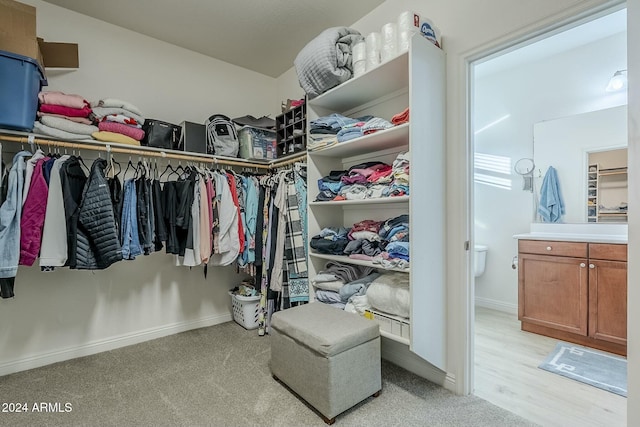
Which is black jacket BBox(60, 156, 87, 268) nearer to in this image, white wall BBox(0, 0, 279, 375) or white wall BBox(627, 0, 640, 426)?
white wall BBox(0, 0, 279, 375)

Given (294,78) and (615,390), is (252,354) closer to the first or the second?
(615,390)

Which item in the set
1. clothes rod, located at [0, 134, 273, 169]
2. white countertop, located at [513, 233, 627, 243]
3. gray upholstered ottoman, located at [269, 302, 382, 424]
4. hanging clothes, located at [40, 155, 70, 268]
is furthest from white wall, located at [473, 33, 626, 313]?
hanging clothes, located at [40, 155, 70, 268]

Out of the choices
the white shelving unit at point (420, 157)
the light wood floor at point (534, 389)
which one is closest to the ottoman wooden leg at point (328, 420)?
the white shelving unit at point (420, 157)

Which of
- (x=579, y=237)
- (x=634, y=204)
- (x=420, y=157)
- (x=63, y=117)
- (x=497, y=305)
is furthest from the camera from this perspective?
(x=497, y=305)

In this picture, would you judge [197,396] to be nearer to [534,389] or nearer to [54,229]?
[54,229]

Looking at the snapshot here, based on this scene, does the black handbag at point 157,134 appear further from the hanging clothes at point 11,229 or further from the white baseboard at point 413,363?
the white baseboard at point 413,363

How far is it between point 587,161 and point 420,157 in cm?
222

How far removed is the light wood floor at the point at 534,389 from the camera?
5.31ft

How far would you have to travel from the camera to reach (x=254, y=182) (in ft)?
8.79

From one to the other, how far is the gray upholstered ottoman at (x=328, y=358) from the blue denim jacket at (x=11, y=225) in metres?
1.56

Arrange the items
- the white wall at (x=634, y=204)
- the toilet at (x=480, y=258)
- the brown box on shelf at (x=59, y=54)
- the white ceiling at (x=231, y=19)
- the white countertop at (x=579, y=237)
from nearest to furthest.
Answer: the white wall at (x=634, y=204) → the brown box on shelf at (x=59, y=54) → the white ceiling at (x=231, y=19) → the white countertop at (x=579, y=237) → the toilet at (x=480, y=258)

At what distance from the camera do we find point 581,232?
8.86 feet

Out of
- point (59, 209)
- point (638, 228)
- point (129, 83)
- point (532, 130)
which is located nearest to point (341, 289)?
point (638, 228)

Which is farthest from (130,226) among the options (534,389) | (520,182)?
(520,182)
